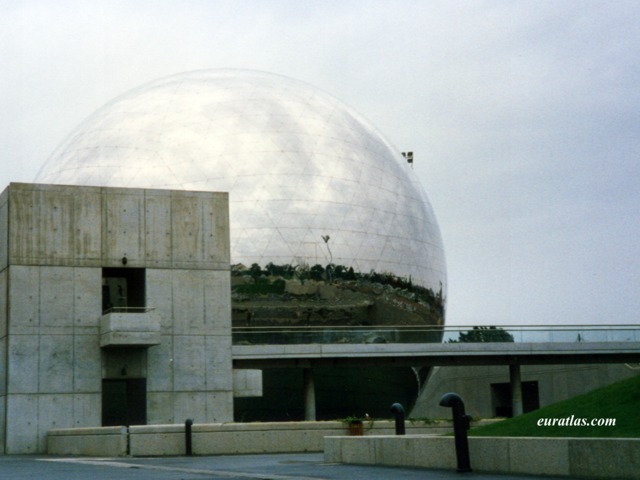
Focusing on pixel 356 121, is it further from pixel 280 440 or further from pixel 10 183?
pixel 280 440

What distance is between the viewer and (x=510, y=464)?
15.1 m

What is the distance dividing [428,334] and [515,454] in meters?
25.1

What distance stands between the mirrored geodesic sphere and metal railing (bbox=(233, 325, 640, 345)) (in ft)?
7.18

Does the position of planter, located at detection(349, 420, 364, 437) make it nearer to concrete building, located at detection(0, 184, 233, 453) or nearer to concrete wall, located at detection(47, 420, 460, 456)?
concrete wall, located at detection(47, 420, 460, 456)

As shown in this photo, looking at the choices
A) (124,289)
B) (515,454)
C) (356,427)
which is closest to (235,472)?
(515,454)

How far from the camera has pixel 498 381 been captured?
49781 millimetres

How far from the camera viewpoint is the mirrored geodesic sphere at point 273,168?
3897 centimetres

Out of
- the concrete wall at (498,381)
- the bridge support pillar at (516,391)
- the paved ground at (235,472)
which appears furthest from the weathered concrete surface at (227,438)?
the concrete wall at (498,381)

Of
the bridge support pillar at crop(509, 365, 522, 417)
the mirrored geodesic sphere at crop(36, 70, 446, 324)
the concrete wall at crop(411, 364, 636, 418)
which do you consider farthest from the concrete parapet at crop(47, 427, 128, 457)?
the concrete wall at crop(411, 364, 636, 418)

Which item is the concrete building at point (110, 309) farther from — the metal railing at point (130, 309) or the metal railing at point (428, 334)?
the metal railing at point (428, 334)

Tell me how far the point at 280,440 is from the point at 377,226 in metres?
15.4

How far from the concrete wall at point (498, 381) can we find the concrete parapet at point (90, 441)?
69.5ft

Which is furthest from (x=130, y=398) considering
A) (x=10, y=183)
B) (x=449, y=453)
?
(x=449, y=453)

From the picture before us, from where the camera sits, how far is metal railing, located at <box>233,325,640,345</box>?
37969 mm
